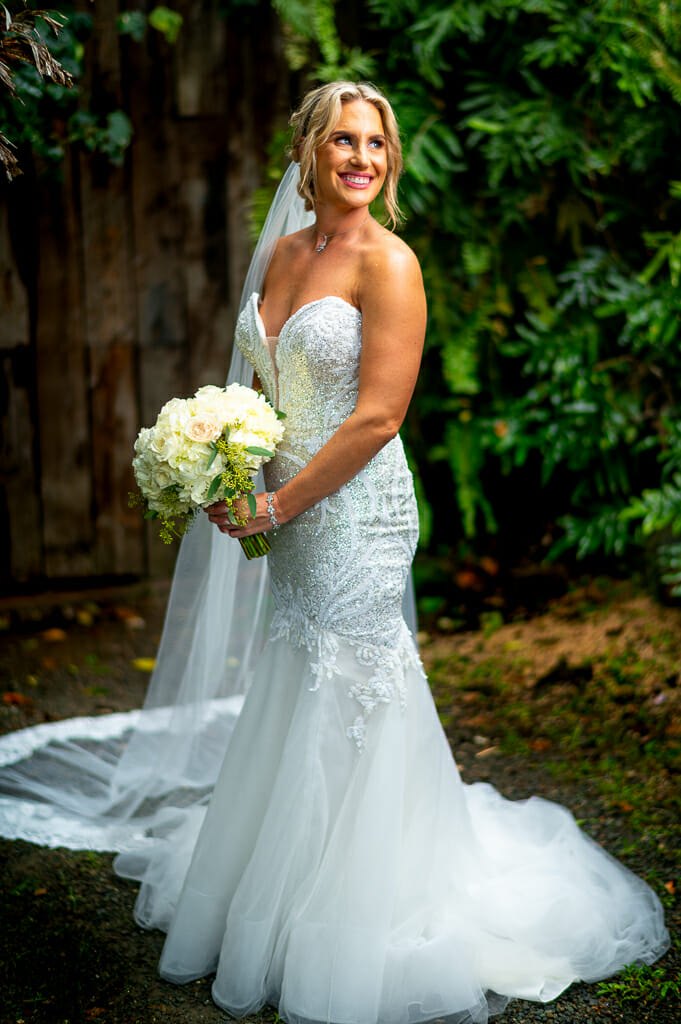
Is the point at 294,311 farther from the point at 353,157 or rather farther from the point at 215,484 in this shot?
the point at 215,484

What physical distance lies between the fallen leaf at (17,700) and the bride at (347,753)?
1.70 metres

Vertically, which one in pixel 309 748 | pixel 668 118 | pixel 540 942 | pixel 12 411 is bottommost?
pixel 540 942

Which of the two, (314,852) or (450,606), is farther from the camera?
(450,606)

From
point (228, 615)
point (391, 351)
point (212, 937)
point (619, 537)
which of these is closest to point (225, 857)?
point (212, 937)

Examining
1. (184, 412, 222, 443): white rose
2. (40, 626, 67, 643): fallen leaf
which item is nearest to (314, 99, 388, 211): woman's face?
(184, 412, 222, 443): white rose

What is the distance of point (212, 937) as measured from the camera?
280 cm

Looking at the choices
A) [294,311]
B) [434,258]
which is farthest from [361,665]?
[434,258]

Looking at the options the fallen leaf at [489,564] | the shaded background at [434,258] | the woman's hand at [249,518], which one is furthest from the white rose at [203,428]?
the fallen leaf at [489,564]

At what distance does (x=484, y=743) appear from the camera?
14.2 feet

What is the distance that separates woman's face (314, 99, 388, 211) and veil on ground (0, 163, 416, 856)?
0.47 m

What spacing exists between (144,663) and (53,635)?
0.64 m

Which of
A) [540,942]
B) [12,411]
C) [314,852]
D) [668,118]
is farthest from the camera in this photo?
[12,411]

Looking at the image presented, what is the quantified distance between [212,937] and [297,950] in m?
0.34

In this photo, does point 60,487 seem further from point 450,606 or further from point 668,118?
point 668,118
